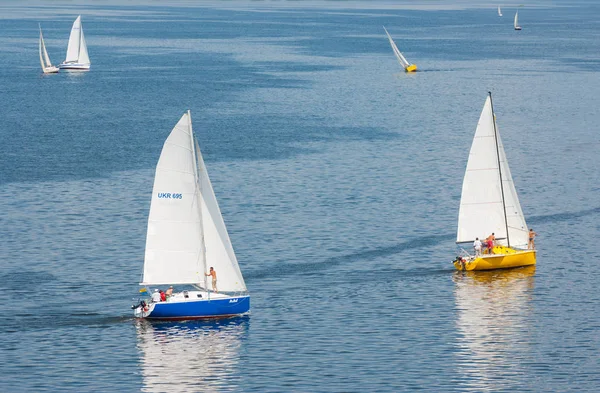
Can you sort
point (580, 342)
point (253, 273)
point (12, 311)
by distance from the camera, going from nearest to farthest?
point (580, 342) → point (12, 311) → point (253, 273)

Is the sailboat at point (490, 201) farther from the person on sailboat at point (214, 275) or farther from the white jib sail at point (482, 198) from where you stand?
the person on sailboat at point (214, 275)

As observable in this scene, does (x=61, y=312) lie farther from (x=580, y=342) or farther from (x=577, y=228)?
(x=577, y=228)

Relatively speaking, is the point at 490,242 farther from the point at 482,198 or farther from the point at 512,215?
the point at 482,198

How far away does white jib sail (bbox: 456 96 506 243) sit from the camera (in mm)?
89875

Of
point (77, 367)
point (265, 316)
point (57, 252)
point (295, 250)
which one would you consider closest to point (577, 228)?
point (295, 250)

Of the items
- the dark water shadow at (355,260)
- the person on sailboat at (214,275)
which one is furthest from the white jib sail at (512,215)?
the person on sailboat at (214,275)

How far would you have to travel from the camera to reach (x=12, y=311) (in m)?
76.6

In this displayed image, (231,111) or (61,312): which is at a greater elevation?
(231,111)

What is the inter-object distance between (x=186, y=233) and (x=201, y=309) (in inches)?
207

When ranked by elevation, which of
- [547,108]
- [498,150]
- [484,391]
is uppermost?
[547,108]

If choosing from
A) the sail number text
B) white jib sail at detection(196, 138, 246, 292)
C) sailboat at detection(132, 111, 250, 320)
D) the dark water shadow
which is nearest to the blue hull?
sailboat at detection(132, 111, 250, 320)

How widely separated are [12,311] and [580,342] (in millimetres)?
37620

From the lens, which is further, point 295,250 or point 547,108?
point 547,108

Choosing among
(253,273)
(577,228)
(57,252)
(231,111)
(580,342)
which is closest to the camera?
(580,342)
